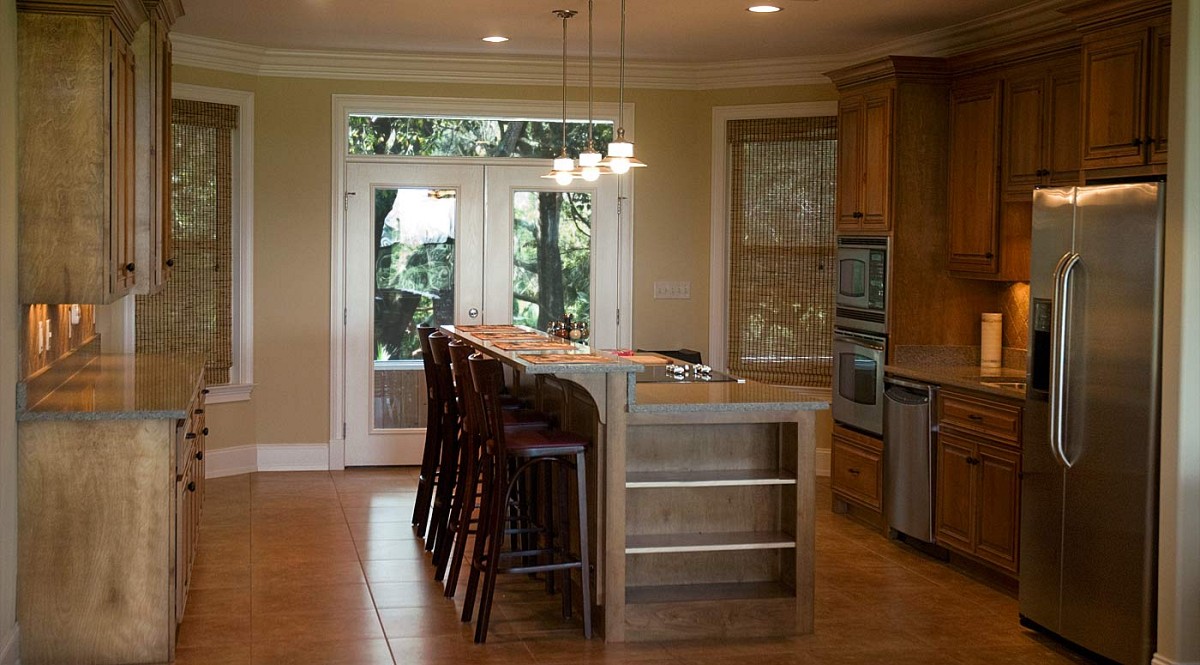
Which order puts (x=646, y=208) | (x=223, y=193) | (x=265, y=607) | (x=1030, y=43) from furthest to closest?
(x=646, y=208), (x=223, y=193), (x=1030, y=43), (x=265, y=607)

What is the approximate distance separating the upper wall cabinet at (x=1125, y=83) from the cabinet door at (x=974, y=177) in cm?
134

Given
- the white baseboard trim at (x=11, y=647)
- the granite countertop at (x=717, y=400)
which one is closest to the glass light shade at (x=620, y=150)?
the granite countertop at (x=717, y=400)

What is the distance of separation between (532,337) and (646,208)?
267cm

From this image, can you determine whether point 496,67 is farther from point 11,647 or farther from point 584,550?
point 11,647

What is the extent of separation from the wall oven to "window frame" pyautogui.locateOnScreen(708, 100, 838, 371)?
4.66ft

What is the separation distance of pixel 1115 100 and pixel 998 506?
175cm

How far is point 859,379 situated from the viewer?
21.8ft

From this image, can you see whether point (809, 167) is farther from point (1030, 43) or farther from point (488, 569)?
point (488, 569)

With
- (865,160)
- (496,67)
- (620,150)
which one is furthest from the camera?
(496,67)

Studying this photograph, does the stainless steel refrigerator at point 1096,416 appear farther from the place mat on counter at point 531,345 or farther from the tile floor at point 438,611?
the place mat on counter at point 531,345

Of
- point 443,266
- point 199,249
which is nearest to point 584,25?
point 443,266

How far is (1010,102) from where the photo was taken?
6.07 metres

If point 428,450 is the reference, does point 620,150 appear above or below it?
above

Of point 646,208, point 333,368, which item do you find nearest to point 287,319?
point 333,368
